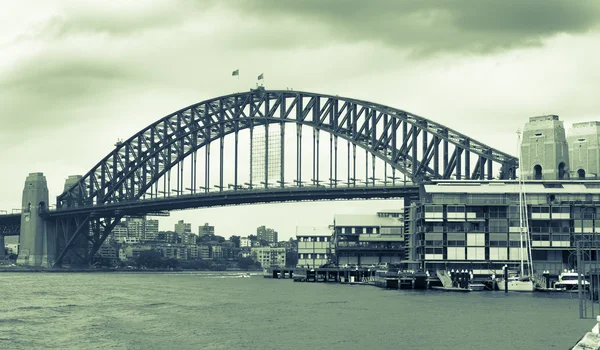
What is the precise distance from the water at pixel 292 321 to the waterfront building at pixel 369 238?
6082cm

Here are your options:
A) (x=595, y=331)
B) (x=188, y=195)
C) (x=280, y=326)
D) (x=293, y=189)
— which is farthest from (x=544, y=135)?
(x=595, y=331)

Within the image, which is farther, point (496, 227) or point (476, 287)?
point (496, 227)

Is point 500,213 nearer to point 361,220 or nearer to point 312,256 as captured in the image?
point 361,220

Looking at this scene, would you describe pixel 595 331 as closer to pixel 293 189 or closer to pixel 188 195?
pixel 293 189

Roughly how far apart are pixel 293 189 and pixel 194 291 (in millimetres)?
48466

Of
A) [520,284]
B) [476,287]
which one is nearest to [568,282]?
[520,284]

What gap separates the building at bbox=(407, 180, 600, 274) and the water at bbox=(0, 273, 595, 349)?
1428cm

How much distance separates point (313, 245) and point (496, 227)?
7253cm

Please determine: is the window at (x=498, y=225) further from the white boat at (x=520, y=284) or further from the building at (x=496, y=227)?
the white boat at (x=520, y=284)

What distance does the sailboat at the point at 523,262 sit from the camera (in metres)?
108

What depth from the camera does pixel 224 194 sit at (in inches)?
6614

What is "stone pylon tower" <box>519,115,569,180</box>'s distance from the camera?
134 m

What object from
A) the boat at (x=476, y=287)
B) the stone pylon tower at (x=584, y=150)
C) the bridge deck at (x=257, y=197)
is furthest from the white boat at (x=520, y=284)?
the bridge deck at (x=257, y=197)

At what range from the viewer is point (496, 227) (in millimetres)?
118375
